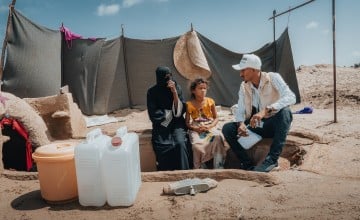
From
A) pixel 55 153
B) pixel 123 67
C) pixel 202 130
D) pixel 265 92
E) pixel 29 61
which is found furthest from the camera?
pixel 123 67

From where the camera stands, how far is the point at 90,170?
8.56 feet

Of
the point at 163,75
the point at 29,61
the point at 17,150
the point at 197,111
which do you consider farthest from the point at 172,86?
the point at 29,61

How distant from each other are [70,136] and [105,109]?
11.9 feet

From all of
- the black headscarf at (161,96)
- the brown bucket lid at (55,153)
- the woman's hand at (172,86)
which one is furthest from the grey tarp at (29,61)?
the brown bucket lid at (55,153)

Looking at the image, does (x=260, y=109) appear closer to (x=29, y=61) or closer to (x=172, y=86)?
(x=172, y=86)

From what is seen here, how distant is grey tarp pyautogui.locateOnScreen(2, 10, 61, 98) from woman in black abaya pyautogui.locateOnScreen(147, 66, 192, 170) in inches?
160

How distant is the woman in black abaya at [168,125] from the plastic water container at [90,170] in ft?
4.31

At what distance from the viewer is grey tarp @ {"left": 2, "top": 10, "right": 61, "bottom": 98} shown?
7.01 meters

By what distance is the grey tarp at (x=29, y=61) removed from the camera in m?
7.01

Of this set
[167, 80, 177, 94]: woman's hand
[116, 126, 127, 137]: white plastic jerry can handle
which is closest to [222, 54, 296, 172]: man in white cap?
[167, 80, 177, 94]: woman's hand

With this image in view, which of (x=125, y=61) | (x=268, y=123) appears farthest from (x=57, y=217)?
(x=125, y=61)

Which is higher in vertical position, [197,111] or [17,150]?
[197,111]

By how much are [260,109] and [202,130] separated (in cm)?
68

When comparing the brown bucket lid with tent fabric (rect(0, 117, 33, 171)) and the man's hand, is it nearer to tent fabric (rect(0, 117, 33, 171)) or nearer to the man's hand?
tent fabric (rect(0, 117, 33, 171))
